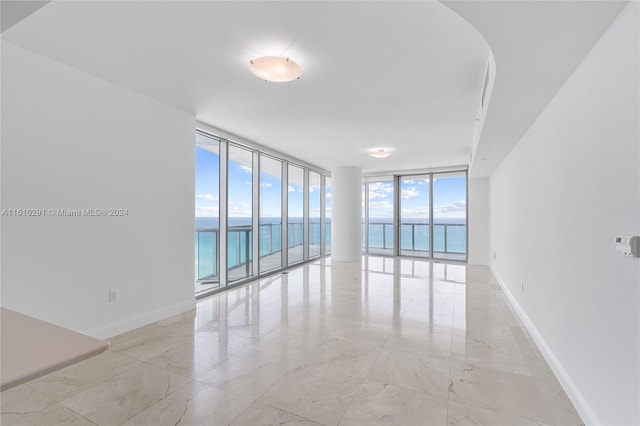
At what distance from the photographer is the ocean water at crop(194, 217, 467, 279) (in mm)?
5094

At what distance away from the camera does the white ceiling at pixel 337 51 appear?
1.75 meters

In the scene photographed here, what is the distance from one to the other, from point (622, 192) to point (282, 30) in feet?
7.37

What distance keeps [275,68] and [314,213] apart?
6135 millimetres

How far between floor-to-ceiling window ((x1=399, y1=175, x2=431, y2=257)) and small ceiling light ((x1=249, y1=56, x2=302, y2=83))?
6.99 meters

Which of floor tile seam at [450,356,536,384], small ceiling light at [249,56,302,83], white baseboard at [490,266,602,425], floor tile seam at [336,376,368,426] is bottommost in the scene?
floor tile seam at [336,376,368,426]

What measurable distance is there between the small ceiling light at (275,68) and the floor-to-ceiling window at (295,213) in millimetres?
4628

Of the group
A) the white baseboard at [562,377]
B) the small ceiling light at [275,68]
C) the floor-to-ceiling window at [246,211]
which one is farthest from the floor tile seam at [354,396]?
the floor-to-ceiling window at [246,211]

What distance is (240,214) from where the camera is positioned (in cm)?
549

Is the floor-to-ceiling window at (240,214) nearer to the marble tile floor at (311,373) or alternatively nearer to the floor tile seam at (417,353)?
the marble tile floor at (311,373)

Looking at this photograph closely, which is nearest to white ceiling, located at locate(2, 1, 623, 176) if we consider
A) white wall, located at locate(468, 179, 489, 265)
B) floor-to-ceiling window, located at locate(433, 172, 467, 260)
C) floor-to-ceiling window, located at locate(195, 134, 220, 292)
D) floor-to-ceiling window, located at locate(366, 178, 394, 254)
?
floor-to-ceiling window, located at locate(195, 134, 220, 292)

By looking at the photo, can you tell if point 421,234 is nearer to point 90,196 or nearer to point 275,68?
point 275,68

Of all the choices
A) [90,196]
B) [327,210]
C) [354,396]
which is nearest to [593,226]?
[354,396]

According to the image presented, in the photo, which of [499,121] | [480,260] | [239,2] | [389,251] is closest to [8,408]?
[239,2]

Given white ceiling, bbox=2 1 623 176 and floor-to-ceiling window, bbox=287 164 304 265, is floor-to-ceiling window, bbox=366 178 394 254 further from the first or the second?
white ceiling, bbox=2 1 623 176
